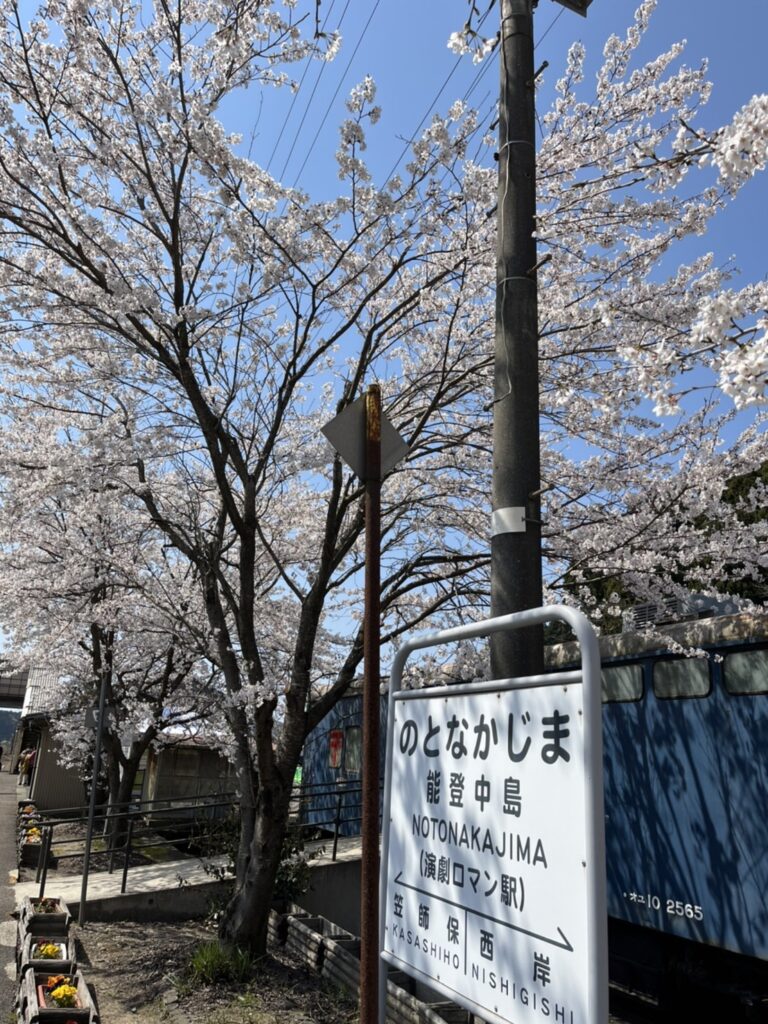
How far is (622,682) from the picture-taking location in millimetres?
7801

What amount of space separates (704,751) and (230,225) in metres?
6.06

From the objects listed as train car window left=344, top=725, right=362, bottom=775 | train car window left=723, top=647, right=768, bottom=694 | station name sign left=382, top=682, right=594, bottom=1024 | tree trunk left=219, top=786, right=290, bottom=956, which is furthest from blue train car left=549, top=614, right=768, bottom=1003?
train car window left=344, top=725, right=362, bottom=775

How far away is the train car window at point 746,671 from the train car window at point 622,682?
110 centimetres

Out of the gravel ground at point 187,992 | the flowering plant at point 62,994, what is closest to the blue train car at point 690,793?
the gravel ground at point 187,992

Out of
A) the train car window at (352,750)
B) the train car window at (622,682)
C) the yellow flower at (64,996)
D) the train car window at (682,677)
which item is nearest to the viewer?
the yellow flower at (64,996)

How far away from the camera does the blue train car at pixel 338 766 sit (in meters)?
13.4

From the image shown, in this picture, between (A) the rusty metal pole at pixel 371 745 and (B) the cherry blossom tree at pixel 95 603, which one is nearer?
(A) the rusty metal pole at pixel 371 745

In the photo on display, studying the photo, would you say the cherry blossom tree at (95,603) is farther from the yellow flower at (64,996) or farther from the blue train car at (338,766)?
the yellow flower at (64,996)

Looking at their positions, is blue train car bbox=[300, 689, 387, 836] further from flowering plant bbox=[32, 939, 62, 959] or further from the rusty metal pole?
the rusty metal pole

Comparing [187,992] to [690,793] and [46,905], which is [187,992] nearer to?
[46,905]

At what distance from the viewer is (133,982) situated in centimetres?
687

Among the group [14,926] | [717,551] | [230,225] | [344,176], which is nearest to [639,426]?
[717,551]

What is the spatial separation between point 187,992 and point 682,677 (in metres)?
4.85

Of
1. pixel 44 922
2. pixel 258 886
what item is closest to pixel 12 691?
pixel 44 922
